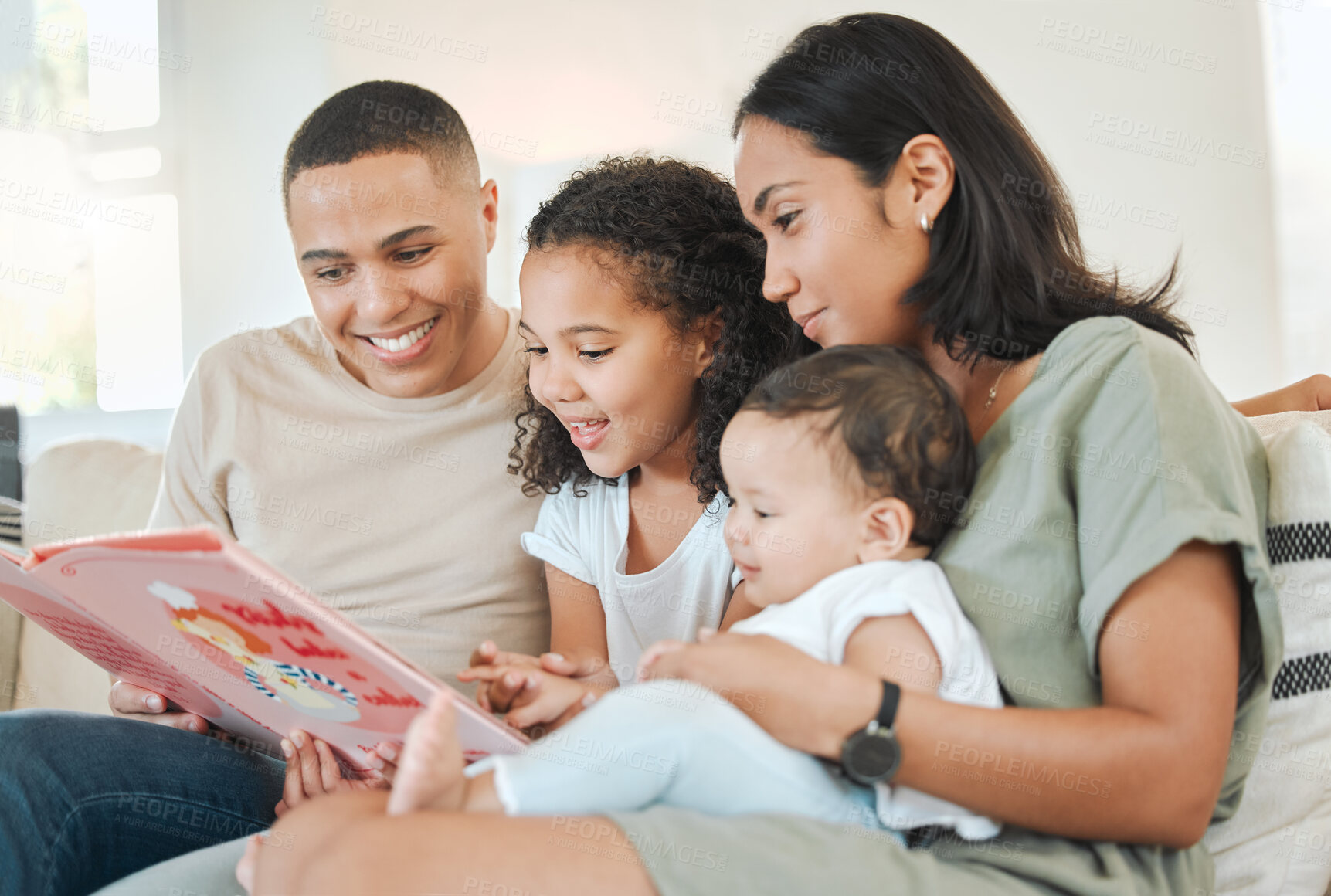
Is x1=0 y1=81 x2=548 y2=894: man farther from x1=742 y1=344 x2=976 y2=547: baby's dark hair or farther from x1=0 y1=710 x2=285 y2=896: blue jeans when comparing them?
x1=742 y1=344 x2=976 y2=547: baby's dark hair

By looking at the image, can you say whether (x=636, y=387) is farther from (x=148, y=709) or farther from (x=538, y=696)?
(x=148, y=709)

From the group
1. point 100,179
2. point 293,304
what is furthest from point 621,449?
point 100,179

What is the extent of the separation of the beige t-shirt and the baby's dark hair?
2.08 ft

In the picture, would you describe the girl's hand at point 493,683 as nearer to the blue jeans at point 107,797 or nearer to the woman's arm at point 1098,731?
the woman's arm at point 1098,731

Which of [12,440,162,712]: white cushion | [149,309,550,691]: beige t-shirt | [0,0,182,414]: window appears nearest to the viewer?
[149,309,550,691]: beige t-shirt

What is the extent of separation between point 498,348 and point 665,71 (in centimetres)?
212

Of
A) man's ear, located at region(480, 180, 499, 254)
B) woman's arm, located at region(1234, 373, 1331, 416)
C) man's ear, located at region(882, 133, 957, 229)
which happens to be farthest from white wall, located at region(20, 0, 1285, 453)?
man's ear, located at region(882, 133, 957, 229)

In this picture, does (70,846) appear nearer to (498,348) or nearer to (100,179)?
(498,348)

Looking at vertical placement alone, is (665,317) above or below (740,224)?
below

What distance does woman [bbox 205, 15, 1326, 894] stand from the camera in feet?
2.34

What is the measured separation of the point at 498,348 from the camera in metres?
1.62

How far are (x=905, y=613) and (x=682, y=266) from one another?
0.62m

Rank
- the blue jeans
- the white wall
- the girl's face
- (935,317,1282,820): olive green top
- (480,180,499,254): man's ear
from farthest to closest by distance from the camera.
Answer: the white wall, (480,180,499,254): man's ear, the girl's face, the blue jeans, (935,317,1282,820): olive green top

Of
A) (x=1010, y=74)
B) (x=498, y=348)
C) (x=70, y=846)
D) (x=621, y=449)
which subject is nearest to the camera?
(x=70, y=846)
